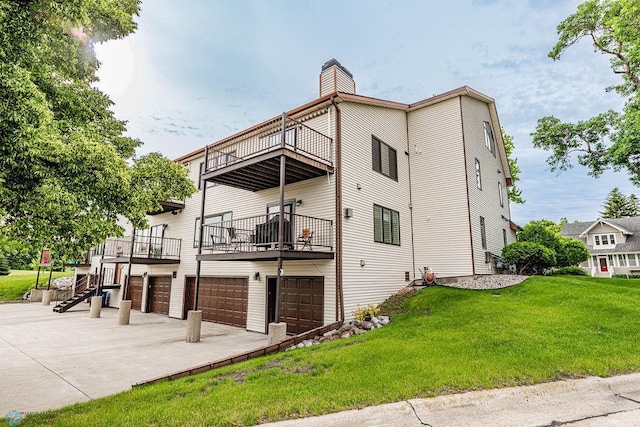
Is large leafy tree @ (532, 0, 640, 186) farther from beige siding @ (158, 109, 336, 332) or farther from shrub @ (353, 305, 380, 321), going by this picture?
shrub @ (353, 305, 380, 321)

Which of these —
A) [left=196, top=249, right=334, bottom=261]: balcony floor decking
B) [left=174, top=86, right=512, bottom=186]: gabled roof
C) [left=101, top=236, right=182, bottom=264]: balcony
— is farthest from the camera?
[left=101, top=236, right=182, bottom=264]: balcony

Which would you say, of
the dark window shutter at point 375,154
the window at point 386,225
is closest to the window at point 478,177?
the window at point 386,225

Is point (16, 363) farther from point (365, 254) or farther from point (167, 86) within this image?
point (167, 86)

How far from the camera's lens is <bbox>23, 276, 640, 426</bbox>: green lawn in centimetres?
444

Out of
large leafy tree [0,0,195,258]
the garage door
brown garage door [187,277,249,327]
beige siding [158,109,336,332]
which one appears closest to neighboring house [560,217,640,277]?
beige siding [158,109,336,332]

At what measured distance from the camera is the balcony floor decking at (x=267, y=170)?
32.2 ft

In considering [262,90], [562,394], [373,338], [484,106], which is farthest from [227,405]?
[262,90]

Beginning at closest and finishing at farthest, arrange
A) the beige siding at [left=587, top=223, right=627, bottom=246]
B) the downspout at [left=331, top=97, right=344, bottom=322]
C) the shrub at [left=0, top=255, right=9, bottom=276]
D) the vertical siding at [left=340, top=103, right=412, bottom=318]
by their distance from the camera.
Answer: the downspout at [left=331, top=97, right=344, bottom=322] < the vertical siding at [left=340, top=103, right=412, bottom=318] < the beige siding at [left=587, top=223, right=627, bottom=246] < the shrub at [left=0, top=255, right=9, bottom=276]

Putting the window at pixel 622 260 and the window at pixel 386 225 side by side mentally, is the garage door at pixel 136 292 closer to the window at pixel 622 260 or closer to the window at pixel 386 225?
the window at pixel 386 225

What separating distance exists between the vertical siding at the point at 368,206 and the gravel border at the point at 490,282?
229 centimetres

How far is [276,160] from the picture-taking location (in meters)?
9.91

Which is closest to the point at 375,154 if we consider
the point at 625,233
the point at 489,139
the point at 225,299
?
the point at 489,139

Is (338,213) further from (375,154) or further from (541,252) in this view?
(541,252)

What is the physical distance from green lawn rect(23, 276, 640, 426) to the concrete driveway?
4.16 ft
